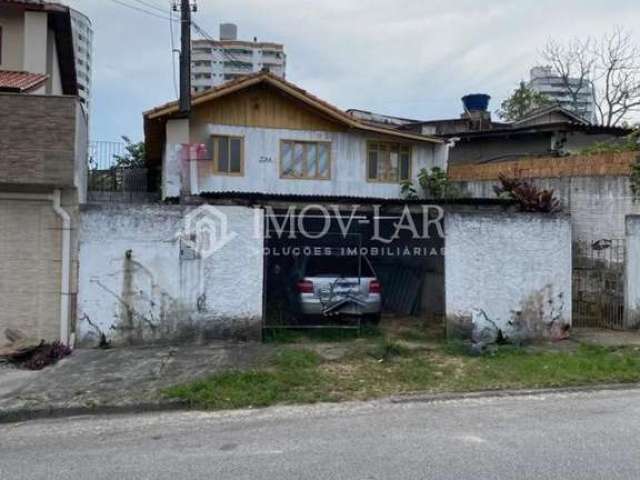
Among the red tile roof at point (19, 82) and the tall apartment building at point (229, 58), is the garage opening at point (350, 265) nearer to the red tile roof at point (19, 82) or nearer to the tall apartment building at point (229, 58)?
the red tile roof at point (19, 82)

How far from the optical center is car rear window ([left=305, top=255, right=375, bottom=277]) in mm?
10656

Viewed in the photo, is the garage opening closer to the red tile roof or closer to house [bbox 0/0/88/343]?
house [bbox 0/0/88/343]

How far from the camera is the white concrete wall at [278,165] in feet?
51.5

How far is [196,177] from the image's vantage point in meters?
15.5

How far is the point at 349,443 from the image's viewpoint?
203 inches

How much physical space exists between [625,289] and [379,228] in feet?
16.7

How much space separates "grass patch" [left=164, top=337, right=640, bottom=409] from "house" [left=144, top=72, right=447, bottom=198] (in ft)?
26.2

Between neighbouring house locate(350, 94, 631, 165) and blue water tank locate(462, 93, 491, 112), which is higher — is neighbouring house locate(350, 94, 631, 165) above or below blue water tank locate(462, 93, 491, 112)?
below

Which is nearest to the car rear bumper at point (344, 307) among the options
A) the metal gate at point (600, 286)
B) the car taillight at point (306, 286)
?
the car taillight at point (306, 286)

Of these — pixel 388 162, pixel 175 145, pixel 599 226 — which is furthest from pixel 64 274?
pixel 388 162

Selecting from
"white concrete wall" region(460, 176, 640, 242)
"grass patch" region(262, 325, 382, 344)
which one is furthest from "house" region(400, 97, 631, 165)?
"grass patch" region(262, 325, 382, 344)

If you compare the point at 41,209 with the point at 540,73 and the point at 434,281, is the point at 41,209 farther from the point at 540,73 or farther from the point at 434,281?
the point at 540,73

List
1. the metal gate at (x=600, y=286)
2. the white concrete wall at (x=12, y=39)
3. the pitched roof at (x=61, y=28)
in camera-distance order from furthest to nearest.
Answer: the white concrete wall at (x=12, y=39) < the pitched roof at (x=61, y=28) < the metal gate at (x=600, y=286)

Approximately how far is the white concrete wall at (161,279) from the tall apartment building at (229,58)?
7095mm
